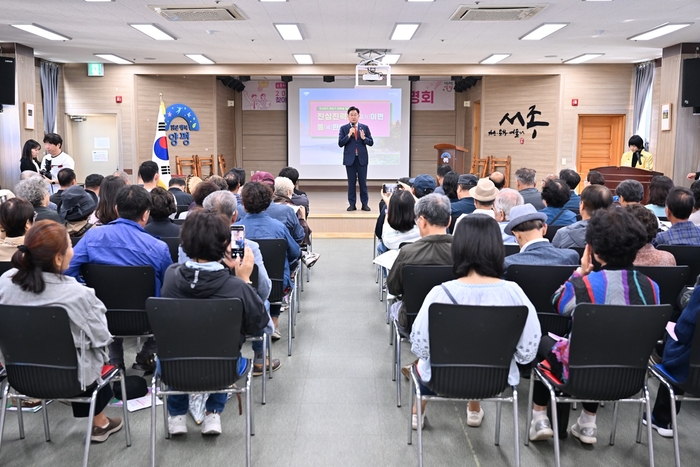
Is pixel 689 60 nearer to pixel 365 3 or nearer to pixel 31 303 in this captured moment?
pixel 365 3

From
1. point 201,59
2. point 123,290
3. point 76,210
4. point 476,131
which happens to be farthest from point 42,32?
point 476,131

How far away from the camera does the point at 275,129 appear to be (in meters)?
16.0

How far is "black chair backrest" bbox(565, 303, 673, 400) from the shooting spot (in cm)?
233

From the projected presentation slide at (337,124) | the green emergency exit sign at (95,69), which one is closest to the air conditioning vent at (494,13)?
the projected presentation slide at (337,124)

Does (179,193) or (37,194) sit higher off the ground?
(37,194)

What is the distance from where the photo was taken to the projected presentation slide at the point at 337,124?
48.5ft

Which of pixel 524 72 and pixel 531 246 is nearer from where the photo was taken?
pixel 531 246

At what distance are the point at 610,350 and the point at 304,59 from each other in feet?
32.7

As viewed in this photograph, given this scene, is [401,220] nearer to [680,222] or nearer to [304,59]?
[680,222]

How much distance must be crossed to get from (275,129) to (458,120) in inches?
199

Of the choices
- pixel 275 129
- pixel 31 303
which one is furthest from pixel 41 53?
pixel 31 303

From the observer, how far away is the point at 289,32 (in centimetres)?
856

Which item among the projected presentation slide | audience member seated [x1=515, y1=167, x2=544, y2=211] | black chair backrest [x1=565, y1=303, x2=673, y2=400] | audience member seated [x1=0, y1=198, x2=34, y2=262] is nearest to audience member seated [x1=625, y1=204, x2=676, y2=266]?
black chair backrest [x1=565, y1=303, x2=673, y2=400]

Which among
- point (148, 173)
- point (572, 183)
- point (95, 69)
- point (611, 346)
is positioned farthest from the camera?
point (95, 69)
